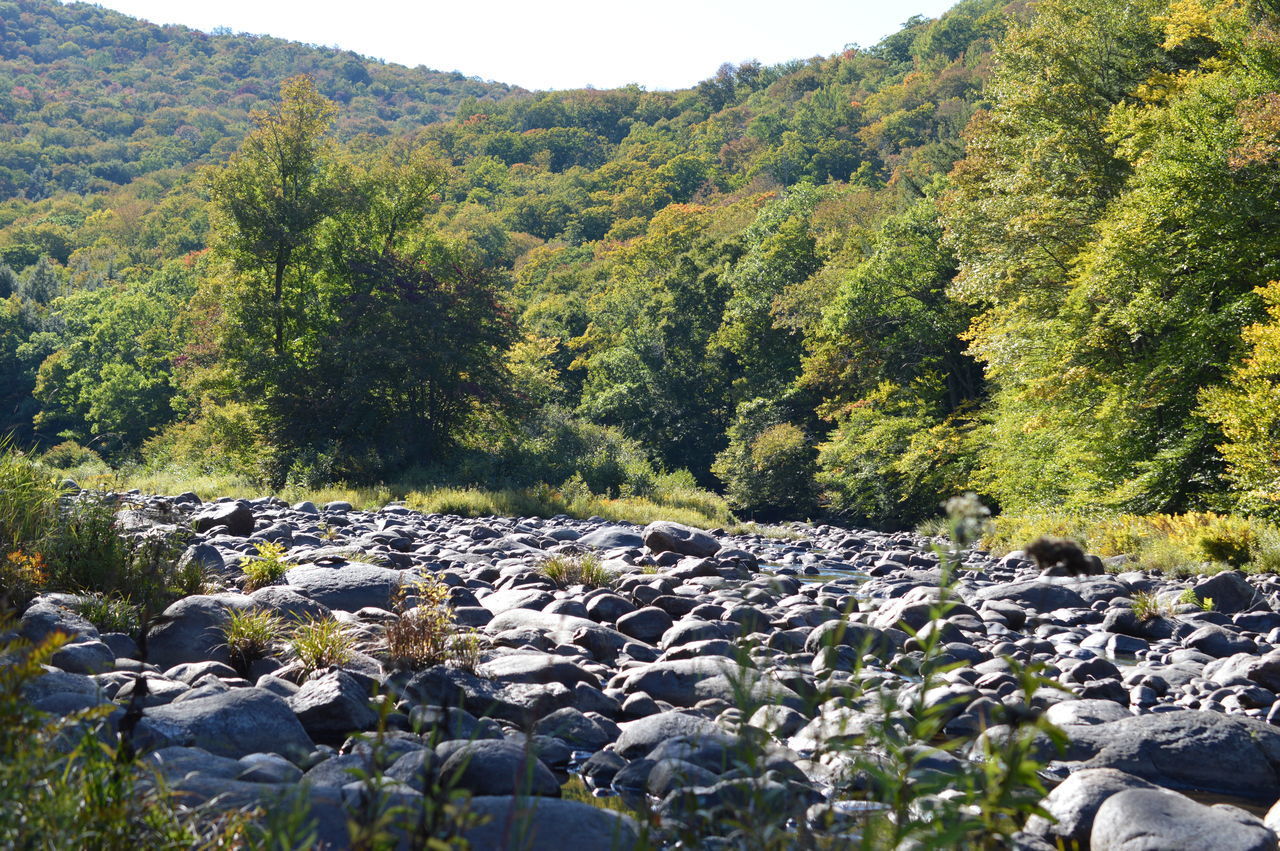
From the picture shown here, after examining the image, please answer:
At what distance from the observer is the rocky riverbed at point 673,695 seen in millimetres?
2998

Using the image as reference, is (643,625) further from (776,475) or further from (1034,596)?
(776,475)

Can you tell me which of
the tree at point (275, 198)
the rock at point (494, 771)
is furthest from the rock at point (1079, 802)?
the tree at point (275, 198)

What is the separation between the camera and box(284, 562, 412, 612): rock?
7.51 metres

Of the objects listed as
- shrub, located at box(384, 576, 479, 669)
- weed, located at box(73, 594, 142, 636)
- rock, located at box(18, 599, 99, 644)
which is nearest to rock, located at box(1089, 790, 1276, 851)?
shrub, located at box(384, 576, 479, 669)

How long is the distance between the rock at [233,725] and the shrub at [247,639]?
51.5 inches

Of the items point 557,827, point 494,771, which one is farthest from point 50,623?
point 557,827

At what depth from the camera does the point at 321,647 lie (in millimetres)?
5660

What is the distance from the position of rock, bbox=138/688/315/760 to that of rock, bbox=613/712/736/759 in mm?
1637

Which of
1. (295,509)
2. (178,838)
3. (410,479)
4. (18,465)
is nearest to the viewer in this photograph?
(178,838)

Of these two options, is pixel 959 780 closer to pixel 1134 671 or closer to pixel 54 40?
pixel 1134 671

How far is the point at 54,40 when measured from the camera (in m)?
141

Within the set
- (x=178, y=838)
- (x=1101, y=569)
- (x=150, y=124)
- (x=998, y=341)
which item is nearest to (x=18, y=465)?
(x=178, y=838)

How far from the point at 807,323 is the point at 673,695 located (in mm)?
31338

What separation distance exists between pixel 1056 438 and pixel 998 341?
2626mm
